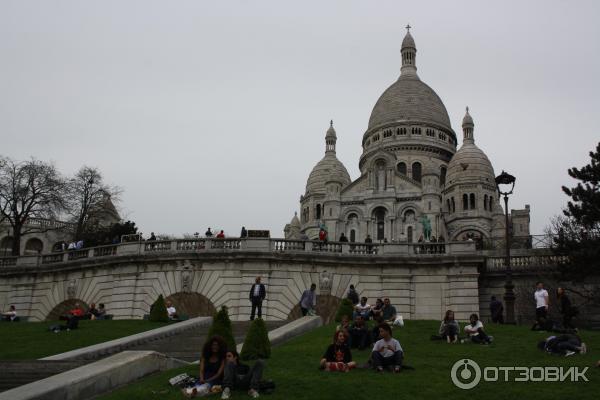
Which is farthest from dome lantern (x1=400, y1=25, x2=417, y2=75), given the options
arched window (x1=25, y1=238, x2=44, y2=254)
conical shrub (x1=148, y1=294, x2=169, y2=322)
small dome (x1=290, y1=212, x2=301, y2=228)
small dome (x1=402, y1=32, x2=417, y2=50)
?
conical shrub (x1=148, y1=294, x2=169, y2=322)

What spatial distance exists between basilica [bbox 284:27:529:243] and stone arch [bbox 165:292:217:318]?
56540mm

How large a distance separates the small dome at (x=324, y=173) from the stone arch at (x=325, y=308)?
262ft

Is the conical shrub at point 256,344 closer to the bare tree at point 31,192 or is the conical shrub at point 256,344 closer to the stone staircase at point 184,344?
the stone staircase at point 184,344

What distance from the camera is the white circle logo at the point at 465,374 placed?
13656 millimetres

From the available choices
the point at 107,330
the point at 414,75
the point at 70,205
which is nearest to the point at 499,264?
the point at 107,330

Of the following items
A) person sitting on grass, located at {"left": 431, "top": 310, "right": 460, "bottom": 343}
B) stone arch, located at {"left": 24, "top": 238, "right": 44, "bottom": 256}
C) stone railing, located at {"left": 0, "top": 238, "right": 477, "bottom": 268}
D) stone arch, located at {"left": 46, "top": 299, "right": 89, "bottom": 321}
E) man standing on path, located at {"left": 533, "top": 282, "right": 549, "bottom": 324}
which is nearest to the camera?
person sitting on grass, located at {"left": 431, "top": 310, "right": 460, "bottom": 343}

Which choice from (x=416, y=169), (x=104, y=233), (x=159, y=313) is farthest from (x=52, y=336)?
(x=416, y=169)

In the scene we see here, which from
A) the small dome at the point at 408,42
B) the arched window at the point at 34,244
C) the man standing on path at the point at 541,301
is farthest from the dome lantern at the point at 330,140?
the man standing on path at the point at 541,301

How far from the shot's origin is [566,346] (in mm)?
16812

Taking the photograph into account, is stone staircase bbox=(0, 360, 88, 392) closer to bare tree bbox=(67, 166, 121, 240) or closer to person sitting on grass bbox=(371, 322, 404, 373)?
person sitting on grass bbox=(371, 322, 404, 373)

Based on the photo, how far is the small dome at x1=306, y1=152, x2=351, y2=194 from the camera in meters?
114

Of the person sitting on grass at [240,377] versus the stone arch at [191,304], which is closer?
the person sitting on grass at [240,377]

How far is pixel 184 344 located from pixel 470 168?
87.6m

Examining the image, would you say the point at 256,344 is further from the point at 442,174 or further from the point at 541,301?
the point at 442,174
